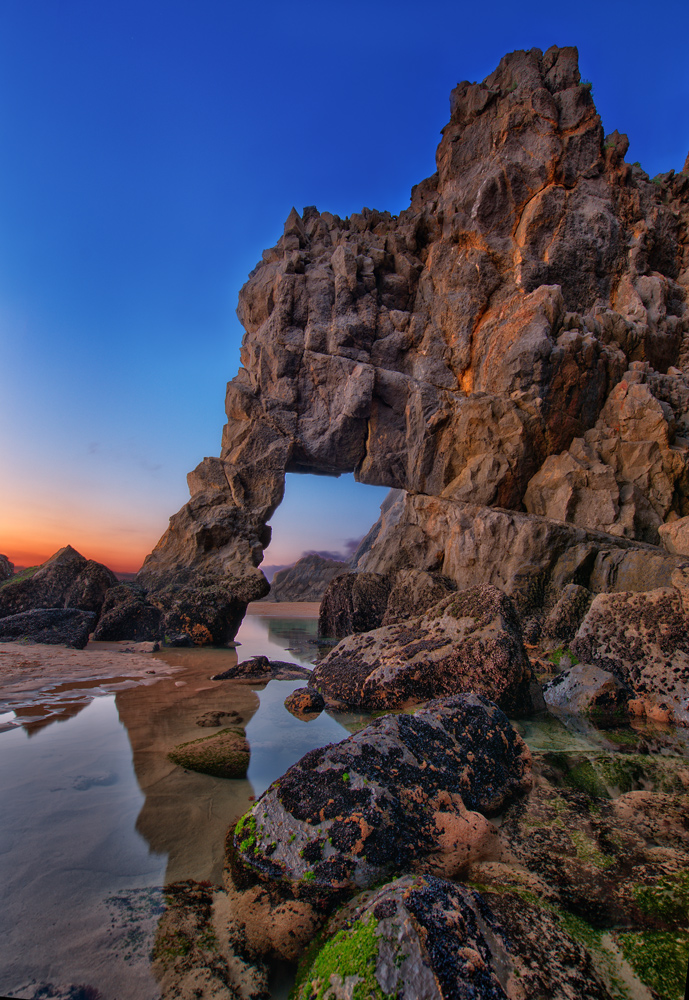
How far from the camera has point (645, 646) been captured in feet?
19.7

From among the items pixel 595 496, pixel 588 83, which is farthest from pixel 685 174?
pixel 595 496

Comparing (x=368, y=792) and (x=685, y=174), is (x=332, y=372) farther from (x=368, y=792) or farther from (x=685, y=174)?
(x=685, y=174)

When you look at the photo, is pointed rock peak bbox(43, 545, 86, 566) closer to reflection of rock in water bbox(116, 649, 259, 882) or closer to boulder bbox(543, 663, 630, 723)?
reflection of rock in water bbox(116, 649, 259, 882)

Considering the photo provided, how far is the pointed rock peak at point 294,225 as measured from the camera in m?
22.1

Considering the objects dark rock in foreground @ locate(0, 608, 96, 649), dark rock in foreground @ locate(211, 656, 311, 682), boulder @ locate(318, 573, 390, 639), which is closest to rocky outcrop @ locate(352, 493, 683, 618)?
boulder @ locate(318, 573, 390, 639)

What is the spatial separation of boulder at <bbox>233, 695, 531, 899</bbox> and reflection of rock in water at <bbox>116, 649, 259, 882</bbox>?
248mm

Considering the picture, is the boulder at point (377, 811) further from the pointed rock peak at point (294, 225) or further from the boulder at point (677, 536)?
the pointed rock peak at point (294, 225)

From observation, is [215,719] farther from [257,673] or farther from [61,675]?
[61,675]

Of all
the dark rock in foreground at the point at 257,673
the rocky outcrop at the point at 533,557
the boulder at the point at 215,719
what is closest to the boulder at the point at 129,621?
the dark rock in foreground at the point at 257,673

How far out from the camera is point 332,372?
721 inches

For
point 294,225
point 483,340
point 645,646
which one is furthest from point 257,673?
point 294,225

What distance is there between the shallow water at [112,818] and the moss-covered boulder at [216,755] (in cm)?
10

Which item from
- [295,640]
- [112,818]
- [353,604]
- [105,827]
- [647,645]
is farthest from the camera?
[295,640]

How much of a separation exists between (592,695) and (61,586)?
13817 mm
